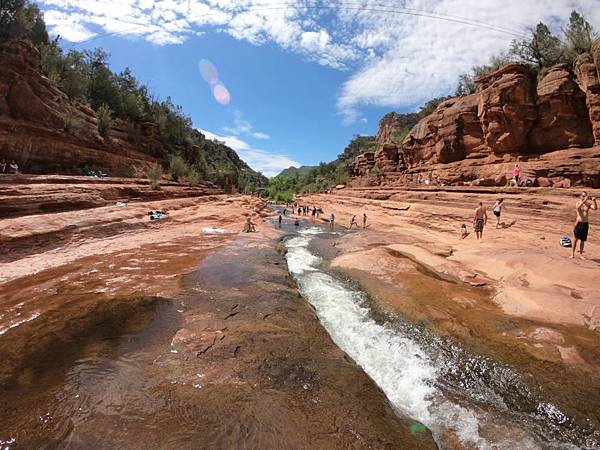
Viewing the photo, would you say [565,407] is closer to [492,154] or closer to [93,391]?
[93,391]

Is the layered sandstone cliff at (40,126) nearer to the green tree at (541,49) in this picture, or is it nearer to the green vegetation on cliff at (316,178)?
the green tree at (541,49)

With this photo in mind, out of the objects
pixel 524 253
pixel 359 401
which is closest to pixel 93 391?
pixel 359 401

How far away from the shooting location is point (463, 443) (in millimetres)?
3879

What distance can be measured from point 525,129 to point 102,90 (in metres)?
42.7

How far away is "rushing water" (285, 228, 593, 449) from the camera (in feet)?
13.2

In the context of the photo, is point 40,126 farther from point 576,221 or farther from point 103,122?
point 576,221

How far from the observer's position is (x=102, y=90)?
34.9 meters

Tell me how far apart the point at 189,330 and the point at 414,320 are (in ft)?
16.4

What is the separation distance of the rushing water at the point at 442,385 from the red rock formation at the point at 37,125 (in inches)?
792

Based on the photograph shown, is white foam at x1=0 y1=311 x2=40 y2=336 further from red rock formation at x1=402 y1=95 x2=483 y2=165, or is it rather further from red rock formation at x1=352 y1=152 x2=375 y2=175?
red rock formation at x1=352 y1=152 x2=375 y2=175

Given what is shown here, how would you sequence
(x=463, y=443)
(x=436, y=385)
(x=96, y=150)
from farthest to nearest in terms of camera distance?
(x=96, y=150)
(x=436, y=385)
(x=463, y=443)

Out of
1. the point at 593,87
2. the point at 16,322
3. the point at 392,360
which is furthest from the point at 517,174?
the point at 16,322

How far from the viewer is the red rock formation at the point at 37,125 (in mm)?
17600

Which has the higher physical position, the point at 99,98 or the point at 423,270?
the point at 99,98
